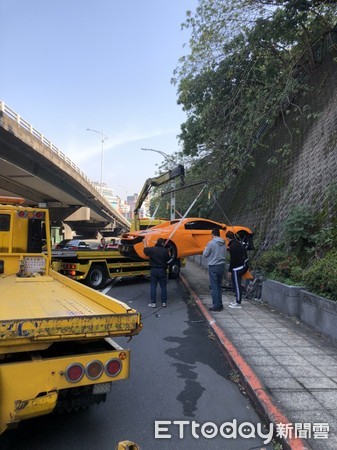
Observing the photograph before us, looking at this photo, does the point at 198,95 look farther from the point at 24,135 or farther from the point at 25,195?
the point at 25,195

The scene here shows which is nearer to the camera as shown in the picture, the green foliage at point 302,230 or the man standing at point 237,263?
the man standing at point 237,263

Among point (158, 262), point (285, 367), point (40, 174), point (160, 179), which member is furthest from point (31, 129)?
point (285, 367)

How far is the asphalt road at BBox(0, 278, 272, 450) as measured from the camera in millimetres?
3438

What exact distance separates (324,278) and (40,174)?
21.6m

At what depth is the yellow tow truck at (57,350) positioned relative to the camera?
9.18ft

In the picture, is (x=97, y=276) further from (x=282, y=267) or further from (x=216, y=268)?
(x=282, y=267)

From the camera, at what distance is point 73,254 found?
1188 cm

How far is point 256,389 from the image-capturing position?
4.28 meters

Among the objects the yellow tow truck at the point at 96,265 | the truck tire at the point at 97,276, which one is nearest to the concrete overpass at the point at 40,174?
the yellow tow truck at the point at 96,265

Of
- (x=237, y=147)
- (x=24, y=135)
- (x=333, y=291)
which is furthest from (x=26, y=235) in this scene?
(x=24, y=135)

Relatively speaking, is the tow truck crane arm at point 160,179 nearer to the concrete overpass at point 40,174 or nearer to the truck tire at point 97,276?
the truck tire at point 97,276

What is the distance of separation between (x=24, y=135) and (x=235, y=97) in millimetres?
11295

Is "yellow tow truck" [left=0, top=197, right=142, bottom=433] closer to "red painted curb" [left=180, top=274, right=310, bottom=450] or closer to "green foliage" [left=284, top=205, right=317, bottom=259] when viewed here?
"red painted curb" [left=180, top=274, right=310, bottom=450]

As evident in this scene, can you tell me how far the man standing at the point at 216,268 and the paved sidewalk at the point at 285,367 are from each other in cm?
31
